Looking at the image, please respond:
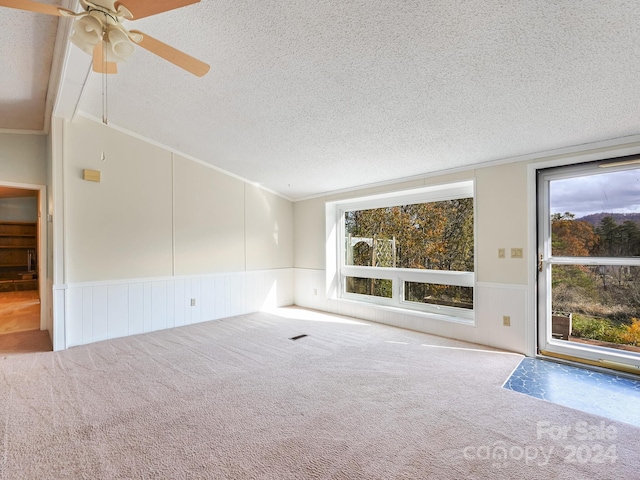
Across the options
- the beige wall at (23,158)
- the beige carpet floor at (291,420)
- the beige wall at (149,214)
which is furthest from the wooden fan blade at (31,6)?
the beige wall at (23,158)

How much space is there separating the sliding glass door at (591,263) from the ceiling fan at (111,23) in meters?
3.53

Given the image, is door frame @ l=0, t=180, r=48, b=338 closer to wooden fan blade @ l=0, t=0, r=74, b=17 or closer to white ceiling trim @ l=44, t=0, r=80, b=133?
white ceiling trim @ l=44, t=0, r=80, b=133

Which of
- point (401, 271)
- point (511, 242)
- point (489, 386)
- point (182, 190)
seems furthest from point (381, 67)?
point (182, 190)

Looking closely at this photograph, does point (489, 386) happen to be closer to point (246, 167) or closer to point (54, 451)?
point (54, 451)

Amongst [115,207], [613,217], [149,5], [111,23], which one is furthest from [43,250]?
[613,217]

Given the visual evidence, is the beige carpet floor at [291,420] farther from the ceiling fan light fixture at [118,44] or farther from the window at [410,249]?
the ceiling fan light fixture at [118,44]

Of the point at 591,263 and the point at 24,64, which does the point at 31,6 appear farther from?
the point at 591,263

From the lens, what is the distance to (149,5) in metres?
1.57

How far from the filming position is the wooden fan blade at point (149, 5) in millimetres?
1537

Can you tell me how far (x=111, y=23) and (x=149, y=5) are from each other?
280mm

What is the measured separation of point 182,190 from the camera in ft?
15.0

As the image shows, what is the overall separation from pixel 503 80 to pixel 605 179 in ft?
5.58

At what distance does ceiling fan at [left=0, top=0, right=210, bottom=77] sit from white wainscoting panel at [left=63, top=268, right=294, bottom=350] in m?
2.91

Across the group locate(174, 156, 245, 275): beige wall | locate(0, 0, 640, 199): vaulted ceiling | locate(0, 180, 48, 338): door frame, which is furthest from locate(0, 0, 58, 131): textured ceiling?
locate(174, 156, 245, 275): beige wall
